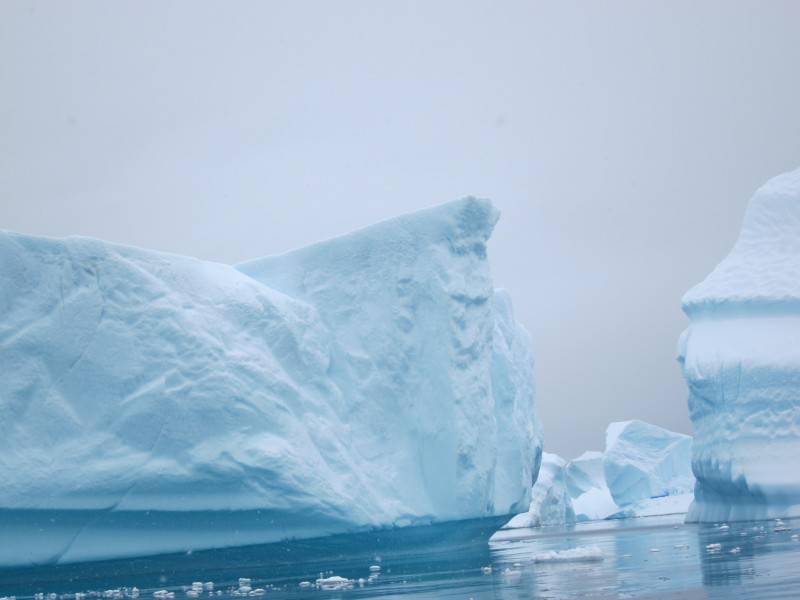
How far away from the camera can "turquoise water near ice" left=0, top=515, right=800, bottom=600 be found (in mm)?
9773

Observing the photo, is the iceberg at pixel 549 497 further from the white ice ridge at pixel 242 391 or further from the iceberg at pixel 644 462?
the white ice ridge at pixel 242 391

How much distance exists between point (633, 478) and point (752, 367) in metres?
18.2

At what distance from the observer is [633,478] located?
40469mm

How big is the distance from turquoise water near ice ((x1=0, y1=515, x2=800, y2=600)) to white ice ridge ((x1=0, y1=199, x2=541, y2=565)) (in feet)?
1.50

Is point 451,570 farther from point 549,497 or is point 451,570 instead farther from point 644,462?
point 644,462

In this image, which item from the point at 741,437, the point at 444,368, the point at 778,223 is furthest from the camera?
the point at 778,223

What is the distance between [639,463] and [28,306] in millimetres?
29839

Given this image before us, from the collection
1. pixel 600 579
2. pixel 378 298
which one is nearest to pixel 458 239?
pixel 378 298

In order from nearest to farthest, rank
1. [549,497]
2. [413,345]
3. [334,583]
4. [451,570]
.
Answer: [334,583], [451,570], [413,345], [549,497]

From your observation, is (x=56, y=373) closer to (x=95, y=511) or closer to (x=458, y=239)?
(x=95, y=511)

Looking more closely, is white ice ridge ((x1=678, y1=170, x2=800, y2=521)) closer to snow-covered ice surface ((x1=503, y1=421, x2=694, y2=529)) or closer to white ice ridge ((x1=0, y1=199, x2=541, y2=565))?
white ice ridge ((x1=0, y1=199, x2=541, y2=565))

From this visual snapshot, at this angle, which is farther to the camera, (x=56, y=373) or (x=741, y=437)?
(x=741, y=437)

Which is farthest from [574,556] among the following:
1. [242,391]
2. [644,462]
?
[644,462]

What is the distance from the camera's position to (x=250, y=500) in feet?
50.1
